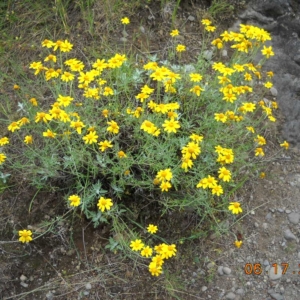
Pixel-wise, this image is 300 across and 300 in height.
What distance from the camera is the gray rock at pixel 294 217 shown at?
3.23m

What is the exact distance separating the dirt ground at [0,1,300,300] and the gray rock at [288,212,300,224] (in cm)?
2

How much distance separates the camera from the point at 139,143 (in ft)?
10.1

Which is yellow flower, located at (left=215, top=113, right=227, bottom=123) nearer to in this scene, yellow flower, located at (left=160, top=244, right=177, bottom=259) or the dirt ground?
the dirt ground

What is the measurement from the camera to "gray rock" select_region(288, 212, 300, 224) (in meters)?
3.23

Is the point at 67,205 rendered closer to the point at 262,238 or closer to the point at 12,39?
the point at 262,238

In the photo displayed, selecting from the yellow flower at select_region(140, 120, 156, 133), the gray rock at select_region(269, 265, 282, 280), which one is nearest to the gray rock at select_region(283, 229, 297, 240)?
the gray rock at select_region(269, 265, 282, 280)

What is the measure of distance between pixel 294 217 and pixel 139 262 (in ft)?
3.91

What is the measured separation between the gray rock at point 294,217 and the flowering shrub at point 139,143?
18.2 inches

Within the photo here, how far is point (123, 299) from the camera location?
283 centimetres

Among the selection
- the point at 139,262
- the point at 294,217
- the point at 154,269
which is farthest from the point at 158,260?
the point at 294,217

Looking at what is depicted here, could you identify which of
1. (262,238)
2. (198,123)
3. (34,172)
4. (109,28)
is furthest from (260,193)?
(109,28)

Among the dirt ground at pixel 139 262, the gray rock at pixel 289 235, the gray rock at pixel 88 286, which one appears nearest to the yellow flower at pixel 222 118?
the dirt ground at pixel 139 262

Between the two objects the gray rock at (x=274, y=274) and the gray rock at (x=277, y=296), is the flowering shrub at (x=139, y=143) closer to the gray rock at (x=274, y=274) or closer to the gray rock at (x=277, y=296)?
the gray rock at (x=274, y=274)

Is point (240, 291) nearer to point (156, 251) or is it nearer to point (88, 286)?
point (156, 251)
